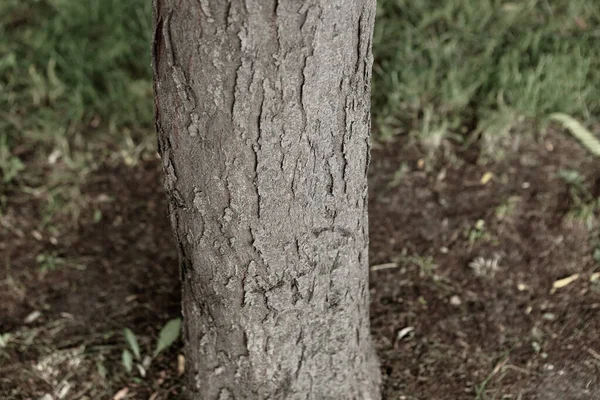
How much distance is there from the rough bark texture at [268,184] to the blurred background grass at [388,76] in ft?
4.21

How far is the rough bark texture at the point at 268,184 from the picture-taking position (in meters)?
1.49

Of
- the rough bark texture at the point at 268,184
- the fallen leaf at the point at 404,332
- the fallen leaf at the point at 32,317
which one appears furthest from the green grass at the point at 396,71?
the rough bark texture at the point at 268,184

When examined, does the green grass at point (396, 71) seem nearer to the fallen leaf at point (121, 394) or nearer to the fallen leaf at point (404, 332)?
the fallen leaf at point (404, 332)

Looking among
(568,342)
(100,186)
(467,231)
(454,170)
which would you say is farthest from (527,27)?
(100,186)

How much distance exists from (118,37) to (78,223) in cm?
120

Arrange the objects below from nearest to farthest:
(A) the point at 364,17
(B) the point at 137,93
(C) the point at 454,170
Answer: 1. (A) the point at 364,17
2. (C) the point at 454,170
3. (B) the point at 137,93

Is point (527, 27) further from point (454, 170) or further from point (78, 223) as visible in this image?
point (78, 223)

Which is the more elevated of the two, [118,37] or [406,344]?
[118,37]

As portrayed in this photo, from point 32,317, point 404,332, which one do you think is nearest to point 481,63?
point 404,332

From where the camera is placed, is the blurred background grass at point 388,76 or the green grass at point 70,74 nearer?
the blurred background grass at point 388,76

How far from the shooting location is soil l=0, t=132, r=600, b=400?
2.34 metres

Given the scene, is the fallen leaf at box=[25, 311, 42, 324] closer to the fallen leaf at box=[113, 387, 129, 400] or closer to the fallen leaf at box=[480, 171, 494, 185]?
the fallen leaf at box=[113, 387, 129, 400]

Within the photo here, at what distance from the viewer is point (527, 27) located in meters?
3.60

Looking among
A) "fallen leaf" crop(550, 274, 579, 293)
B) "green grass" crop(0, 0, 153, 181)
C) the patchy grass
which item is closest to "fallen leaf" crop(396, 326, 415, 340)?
the patchy grass
